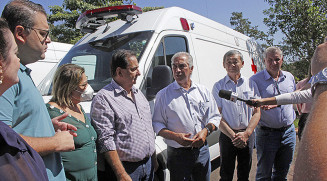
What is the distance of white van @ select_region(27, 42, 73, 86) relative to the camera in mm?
7844

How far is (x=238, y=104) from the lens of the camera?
3.51 m

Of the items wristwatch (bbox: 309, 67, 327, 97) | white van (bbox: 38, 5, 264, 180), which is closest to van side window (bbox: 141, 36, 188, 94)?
white van (bbox: 38, 5, 264, 180)

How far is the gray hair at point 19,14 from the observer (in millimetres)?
1646

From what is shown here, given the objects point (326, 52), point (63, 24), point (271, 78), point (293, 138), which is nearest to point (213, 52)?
point (271, 78)

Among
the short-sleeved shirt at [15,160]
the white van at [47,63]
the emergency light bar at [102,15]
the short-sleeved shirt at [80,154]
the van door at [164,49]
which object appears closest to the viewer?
the short-sleeved shirt at [15,160]

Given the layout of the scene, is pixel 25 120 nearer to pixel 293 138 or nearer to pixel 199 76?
pixel 199 76

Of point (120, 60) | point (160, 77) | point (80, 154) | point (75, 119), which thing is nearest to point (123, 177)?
point (80, 154)

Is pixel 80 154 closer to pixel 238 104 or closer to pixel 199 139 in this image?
pixel 199 139

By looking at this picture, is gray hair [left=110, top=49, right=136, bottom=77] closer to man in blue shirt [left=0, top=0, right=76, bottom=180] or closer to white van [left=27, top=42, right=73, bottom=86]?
man in blue shirt [left=0, top=0, right=76, bottom=180]

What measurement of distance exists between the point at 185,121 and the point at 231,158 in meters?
1.15

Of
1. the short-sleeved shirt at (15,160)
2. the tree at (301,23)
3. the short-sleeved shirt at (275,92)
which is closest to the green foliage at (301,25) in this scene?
the tree at (301,23)

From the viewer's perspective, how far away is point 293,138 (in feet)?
11.9

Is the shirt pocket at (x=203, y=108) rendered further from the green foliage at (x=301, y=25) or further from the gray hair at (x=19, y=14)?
the green foliage at (x=301, y=25)

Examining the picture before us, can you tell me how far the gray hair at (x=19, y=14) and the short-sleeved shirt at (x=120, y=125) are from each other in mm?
950
